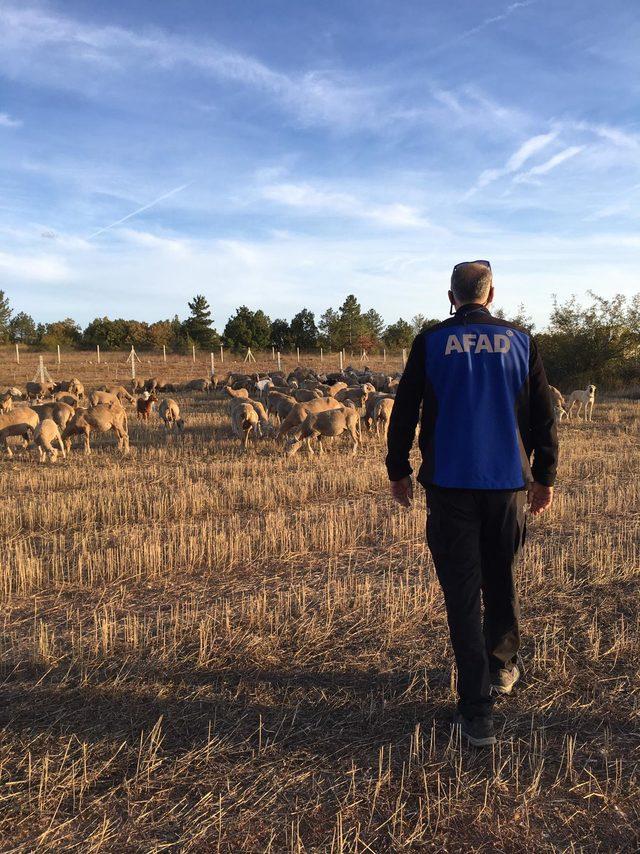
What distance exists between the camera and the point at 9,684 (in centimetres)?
448

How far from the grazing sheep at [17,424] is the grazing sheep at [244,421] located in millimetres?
5519

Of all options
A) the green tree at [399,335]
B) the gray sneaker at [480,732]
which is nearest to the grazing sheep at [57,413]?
the gray sneaker at [480,732]

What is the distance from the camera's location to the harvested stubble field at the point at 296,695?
3.13 metres

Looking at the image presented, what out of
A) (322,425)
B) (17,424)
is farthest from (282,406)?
(17,424)

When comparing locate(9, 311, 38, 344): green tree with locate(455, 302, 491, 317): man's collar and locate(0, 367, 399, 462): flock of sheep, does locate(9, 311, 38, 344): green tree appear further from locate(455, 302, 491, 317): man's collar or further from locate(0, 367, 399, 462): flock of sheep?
locate(455, 302, 491, 317): man's collar

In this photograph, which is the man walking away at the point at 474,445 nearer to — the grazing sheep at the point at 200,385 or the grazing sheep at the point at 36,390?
the grazing sheep at the point at 36,390

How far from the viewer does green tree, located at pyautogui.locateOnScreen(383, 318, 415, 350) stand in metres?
73.9

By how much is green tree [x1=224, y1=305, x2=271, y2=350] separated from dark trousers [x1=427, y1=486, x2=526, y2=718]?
62009mm

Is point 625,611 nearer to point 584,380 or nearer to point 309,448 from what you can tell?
point 309,448

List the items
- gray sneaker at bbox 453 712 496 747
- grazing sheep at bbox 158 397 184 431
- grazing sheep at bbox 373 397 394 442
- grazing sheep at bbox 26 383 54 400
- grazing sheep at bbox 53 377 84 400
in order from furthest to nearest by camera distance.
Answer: grazing sheep at bbox 26 383 54 400, grazing sheep at bbox 53 377 84 400, grazing sheep at bbox 158 397 184 431, grazing sheep at bbox 373 397 394 442, gray sneaker at bbox 453 712 496 747

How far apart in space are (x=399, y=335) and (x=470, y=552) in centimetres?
7498

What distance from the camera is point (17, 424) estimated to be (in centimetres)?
1633

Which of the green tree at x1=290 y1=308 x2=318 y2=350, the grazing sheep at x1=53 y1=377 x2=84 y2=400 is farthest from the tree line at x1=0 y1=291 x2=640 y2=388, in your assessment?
the grazing sheep at x1=53 y1=377 x2=84 y2=400

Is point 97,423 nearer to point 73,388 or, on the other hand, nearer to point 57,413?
point 57,413
